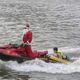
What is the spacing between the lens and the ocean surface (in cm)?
1966

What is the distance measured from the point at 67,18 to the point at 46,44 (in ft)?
43.0

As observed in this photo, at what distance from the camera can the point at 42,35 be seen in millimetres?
29766

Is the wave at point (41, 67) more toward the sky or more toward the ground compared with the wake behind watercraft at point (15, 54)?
more toward the ground

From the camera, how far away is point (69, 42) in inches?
1097

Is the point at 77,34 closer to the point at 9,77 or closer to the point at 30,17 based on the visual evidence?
the point at 30,17

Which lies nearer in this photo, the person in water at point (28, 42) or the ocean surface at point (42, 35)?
Result: the ocean surface at point (42, 35)

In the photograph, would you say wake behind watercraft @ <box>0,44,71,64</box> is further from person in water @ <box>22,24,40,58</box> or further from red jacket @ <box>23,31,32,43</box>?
red jacket @ <box>23,31,32,43</box>

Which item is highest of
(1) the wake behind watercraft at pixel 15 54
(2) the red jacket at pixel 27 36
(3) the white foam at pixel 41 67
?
(2) the red jacket at pixel 27 36

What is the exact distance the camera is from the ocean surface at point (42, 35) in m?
19.7

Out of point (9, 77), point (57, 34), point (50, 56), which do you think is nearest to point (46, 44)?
point (57, 34)

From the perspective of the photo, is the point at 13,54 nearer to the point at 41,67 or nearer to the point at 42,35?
the point at 41,67

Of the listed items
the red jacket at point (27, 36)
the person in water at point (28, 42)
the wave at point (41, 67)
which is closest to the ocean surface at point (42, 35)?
the wave at point (41, 67)

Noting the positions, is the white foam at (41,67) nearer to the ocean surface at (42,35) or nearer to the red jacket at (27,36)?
the ocean surface at (42,35)

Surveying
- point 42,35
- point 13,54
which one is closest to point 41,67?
point 13,54
